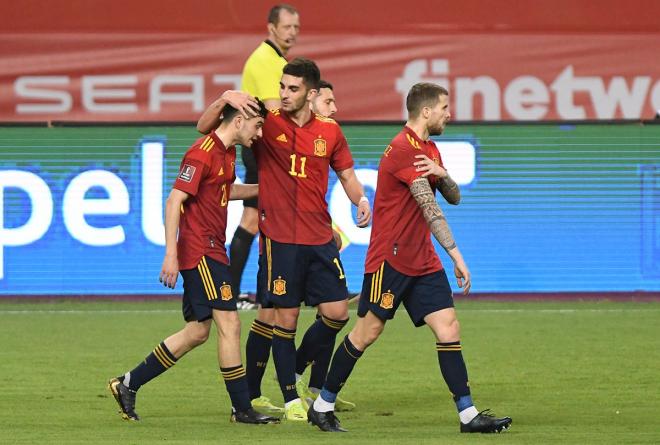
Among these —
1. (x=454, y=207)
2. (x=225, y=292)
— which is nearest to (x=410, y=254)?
(x=225, y=292)

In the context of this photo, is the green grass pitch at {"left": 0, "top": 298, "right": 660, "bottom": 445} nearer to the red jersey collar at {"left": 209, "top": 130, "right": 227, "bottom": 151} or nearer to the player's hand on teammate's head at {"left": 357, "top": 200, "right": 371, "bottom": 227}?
the player's hand on teammate's head at {"left": 357, "top": 200, "right": 371, "bottom": 227}

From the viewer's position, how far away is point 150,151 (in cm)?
1426

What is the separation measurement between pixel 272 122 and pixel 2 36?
10314 mm

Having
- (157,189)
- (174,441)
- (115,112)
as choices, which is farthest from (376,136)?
(174,441)

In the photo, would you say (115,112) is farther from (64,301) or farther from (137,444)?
(137,444)

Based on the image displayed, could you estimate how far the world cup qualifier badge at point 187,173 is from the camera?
7.86 metres

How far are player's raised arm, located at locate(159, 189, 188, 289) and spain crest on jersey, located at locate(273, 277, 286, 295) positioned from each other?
0.56m

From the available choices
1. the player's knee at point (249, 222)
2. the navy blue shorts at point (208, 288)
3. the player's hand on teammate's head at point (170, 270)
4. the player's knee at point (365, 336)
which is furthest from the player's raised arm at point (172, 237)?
the player's knee at point (249, 222)

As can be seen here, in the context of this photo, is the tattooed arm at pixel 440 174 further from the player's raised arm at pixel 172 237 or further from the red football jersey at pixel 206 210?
the player's raised arm at pixel 172 237

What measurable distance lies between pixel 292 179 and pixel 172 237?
2.43ft

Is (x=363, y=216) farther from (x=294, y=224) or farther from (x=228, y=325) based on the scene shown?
(x=228, y=325)

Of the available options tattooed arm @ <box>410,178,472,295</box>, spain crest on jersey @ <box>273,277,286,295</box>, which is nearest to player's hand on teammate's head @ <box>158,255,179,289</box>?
spain crest on jersey @ <box>273,277,286,295</box>

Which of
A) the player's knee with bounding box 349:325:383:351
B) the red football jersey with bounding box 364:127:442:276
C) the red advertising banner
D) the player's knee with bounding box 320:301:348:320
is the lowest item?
the player's knee with bounding box 349:325:383:351

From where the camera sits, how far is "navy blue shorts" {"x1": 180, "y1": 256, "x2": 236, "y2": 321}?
795 cm
